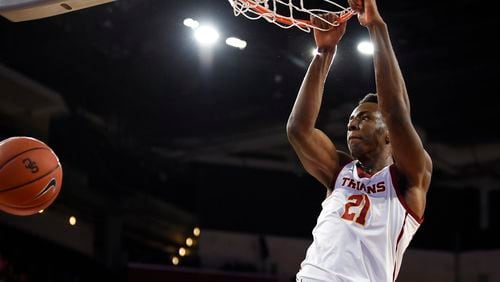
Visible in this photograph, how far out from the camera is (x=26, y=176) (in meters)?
4.17

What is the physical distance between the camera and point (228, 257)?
33.2 ft

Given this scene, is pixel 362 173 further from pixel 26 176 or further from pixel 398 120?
pixel 26 176

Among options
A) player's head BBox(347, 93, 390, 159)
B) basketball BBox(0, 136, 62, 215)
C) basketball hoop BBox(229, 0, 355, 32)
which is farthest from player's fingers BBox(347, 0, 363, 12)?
basketball BBox(0, 136, 62, 215)

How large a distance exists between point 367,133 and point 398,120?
0.25m

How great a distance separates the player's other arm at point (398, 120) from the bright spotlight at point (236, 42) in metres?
4.86

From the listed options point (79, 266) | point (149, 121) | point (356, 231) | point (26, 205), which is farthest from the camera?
point (149, 121)

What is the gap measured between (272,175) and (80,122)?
253 cm

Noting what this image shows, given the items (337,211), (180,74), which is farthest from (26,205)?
(180,74)

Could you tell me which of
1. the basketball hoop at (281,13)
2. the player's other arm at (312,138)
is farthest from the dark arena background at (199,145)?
the player's other arm at (312,138)

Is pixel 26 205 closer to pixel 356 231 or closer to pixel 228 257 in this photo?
pixel 356 231

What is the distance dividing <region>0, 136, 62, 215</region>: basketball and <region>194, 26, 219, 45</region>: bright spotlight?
330cm

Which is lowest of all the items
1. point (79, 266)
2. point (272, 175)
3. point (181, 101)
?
point (79, 266)

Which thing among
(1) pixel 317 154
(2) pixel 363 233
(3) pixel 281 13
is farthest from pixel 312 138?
(3) pixel 281 13

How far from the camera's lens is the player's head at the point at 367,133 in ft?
9.63
